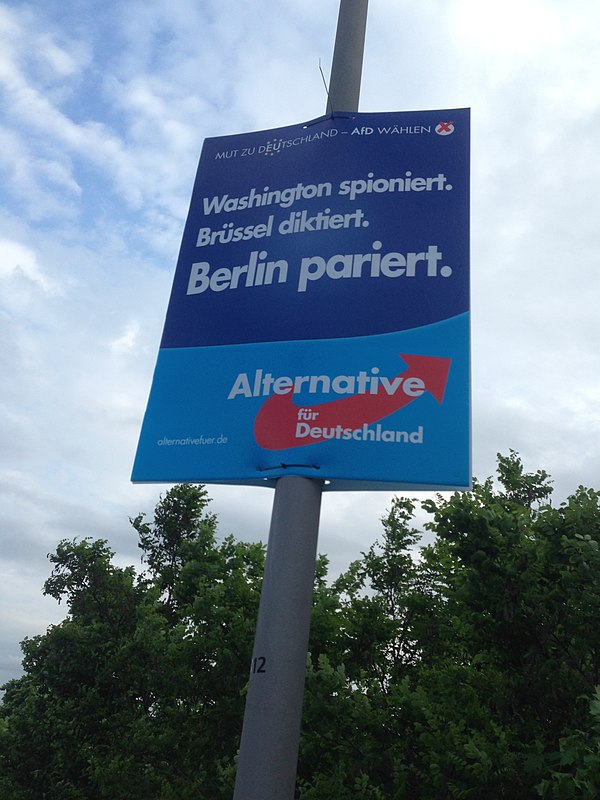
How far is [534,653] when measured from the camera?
24.3 ft

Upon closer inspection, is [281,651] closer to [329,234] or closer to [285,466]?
[285,466]

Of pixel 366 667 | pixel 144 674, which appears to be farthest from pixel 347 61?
pixel 144 674

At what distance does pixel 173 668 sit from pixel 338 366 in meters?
11.7

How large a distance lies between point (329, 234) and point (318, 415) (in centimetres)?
159

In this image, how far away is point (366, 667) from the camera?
42.5ft

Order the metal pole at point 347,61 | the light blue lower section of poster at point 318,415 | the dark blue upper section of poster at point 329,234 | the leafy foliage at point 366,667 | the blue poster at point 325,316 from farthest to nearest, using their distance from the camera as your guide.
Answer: the leafy foliage at point 366,667
the metal pole at point 347,61
the dark blue upper section of poster at point 329,234
the blue poster at point 325,316
the light blue lower section of poster at point 318,415

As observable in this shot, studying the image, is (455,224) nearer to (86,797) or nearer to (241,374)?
(241,374)

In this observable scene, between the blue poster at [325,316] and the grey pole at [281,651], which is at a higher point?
the blue poster at [325,316]

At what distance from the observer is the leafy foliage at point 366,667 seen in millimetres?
7316

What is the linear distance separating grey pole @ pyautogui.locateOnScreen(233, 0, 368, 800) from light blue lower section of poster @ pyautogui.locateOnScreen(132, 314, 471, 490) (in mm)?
272

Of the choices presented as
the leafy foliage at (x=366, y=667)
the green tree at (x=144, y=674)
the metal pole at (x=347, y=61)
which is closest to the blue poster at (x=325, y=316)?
the metal pole at (x=347, y=61)

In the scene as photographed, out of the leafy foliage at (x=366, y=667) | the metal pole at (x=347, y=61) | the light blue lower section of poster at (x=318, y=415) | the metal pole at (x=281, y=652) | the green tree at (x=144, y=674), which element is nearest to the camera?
the metal pole at (x=281, y=652)

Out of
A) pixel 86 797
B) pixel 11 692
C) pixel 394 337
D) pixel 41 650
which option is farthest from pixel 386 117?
pixel 11 692

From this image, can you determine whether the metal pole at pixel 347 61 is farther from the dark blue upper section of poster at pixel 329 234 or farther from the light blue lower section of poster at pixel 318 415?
the light blue lower section of poster at pixel 318 415
